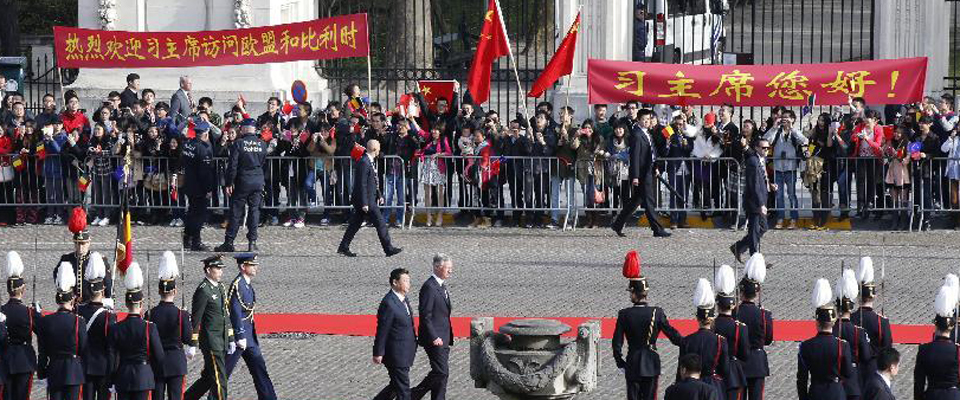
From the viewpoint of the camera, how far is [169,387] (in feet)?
47.3

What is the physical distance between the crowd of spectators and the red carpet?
5467mm

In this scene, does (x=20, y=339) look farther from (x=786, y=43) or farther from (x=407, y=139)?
(x=786, y=43)

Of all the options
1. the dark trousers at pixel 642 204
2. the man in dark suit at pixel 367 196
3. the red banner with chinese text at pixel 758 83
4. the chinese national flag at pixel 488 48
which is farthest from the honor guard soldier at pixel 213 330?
the red banner with chinese text at pixel 758 83

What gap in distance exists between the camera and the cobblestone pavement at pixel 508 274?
16.2 m

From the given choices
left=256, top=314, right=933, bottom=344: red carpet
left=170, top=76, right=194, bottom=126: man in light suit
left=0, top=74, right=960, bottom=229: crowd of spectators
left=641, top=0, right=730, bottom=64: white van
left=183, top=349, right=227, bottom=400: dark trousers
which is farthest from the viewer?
left=641, top=0, right=730, bottom=64: white van

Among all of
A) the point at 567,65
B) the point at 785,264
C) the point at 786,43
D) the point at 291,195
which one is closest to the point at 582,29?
the point at 567,65

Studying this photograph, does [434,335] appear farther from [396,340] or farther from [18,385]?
[18,385]

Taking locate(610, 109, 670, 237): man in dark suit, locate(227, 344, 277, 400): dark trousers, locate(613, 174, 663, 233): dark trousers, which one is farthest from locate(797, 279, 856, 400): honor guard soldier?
locate(613, 174, 663, 233): dark trousers

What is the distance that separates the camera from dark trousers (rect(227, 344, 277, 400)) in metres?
14.9

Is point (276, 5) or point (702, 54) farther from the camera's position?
point (702, 54)

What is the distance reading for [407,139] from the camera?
24.0 m

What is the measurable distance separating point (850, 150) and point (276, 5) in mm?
8716

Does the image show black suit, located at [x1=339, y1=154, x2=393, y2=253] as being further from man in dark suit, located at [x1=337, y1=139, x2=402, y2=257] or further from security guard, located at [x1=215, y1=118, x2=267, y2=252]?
security guard, located at [x1=215, y1=118, x2=267, y2=252]

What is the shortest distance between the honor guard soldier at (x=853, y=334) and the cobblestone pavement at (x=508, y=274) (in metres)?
1.42
